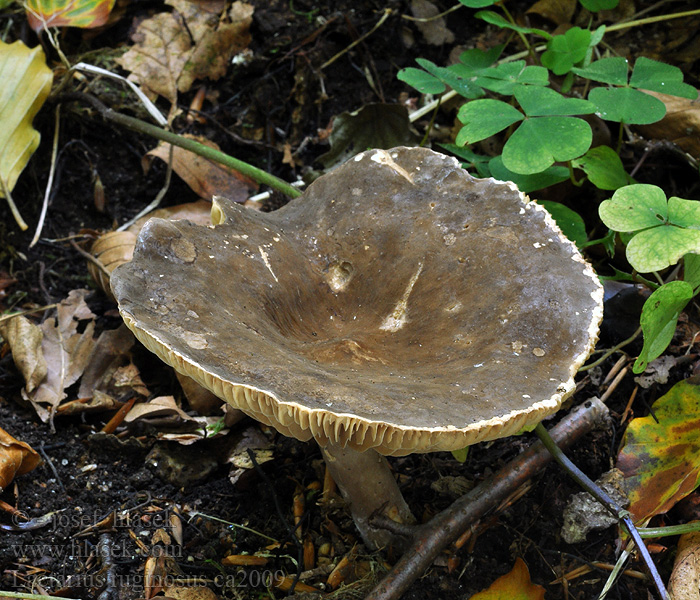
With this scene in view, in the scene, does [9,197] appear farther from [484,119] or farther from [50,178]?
[484,119]

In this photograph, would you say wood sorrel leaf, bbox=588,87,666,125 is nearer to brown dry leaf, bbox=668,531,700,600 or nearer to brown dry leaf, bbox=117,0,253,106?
brown dry leaf, bbox=668,531,700,600

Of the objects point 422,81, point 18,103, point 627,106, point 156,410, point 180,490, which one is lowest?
point 180,490

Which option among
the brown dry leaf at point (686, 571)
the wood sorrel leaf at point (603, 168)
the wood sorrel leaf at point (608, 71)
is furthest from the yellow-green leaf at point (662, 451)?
the wood sorrel leaf at point (608, 71)

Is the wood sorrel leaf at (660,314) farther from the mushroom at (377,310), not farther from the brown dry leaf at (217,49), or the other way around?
the brown dry leaf at (217,49)

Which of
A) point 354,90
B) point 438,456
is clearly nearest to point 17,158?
point 354,90

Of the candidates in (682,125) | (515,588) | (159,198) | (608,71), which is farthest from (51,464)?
(682,125)

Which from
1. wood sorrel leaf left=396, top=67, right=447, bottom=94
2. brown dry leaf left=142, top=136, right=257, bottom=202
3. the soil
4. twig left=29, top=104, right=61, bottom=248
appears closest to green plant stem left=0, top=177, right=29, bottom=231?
twig left=29, top=104, right=61, bottom=248
